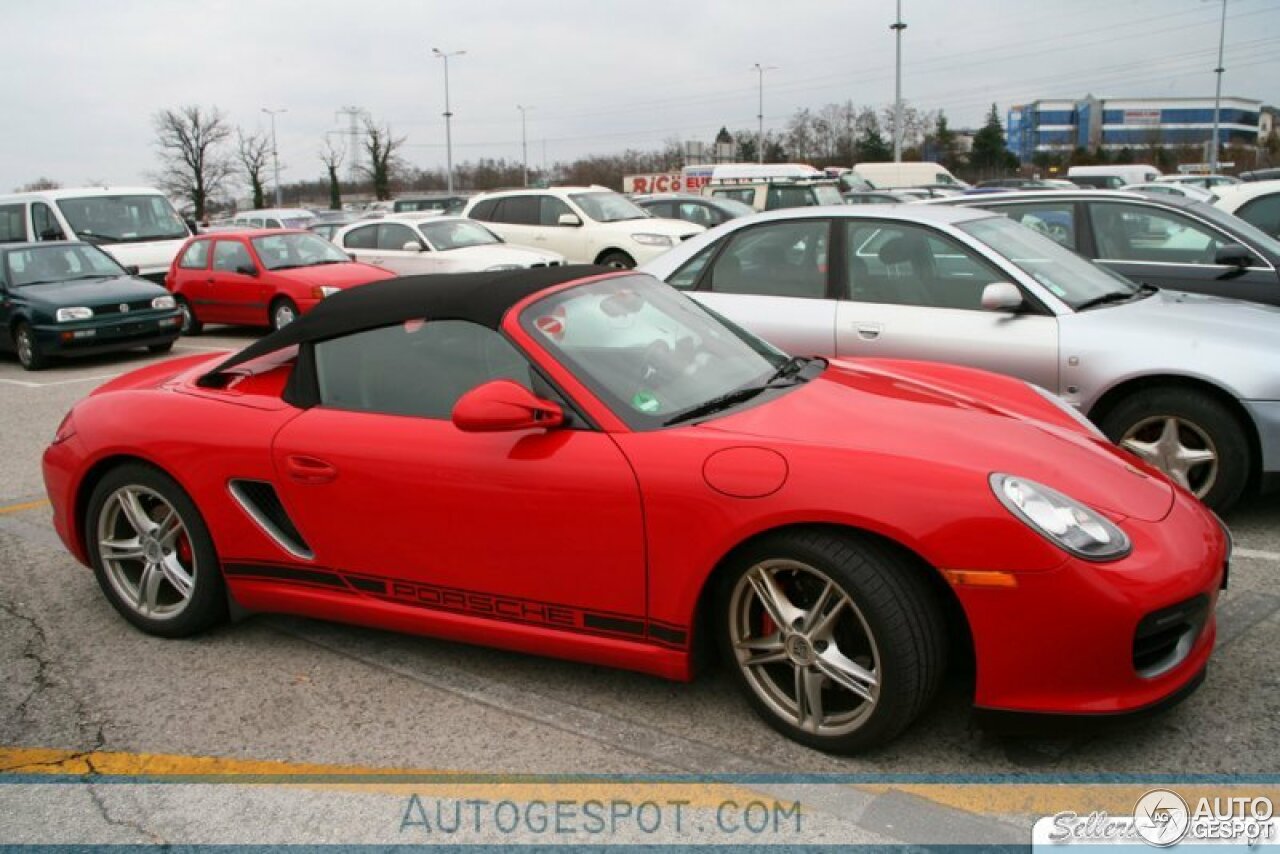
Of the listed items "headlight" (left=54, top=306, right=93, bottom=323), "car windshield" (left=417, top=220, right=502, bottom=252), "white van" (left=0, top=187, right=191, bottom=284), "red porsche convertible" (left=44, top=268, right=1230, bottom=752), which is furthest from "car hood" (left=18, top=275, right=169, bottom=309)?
"red porsche convertible" (left=44, top=268, right=1230, bottom=752)

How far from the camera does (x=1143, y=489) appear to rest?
3094mm

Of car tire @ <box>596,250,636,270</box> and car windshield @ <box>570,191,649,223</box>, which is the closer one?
car tire @ <box>596,250,636,270</box>

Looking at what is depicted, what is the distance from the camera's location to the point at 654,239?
51.0 feet

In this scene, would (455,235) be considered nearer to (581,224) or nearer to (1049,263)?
(581,224)

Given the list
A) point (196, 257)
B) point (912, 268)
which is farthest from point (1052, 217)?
point (196, 257)

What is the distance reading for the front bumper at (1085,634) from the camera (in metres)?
2.68

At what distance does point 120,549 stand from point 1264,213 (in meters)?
9.45

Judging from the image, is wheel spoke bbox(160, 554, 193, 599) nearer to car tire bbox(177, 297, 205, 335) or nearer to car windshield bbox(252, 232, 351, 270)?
car windshield bbox(252, 232, 351, 270)

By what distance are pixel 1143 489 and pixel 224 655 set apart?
3.22 m

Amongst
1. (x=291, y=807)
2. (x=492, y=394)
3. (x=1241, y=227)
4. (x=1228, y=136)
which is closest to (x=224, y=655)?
(x=291, y=807)

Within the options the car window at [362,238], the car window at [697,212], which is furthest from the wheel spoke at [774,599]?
the car window at [697,212]

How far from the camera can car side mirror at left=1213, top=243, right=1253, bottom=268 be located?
21.4 feet

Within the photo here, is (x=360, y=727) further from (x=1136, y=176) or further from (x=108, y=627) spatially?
(x=1136, y=176)

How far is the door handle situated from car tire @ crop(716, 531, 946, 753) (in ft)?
4.65
